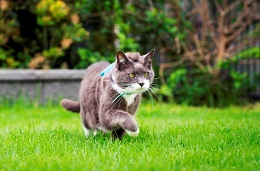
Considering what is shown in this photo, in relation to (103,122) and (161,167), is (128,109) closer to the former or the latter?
(103,122)

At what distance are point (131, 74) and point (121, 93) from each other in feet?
0.63

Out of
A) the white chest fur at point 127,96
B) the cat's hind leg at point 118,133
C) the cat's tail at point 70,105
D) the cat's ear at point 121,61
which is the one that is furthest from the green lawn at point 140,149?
the cat's ear at point 121,61

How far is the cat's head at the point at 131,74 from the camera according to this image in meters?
4.27

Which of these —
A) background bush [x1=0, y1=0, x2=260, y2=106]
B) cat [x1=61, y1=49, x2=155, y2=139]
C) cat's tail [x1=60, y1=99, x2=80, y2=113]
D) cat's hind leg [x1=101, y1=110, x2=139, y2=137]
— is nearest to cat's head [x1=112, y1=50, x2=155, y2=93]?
cat [x1=61, y1=49, x2=155, y2=139]

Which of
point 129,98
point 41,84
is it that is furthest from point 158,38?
point 129,98

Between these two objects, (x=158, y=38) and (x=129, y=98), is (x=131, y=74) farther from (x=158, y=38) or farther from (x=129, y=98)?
(x=158, y=38)

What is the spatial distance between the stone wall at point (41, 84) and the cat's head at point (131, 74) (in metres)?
3.38

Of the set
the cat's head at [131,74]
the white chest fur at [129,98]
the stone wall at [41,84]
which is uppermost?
the cat's head at [131,74]

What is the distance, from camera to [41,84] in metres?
7.72

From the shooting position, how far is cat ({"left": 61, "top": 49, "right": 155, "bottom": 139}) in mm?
4262

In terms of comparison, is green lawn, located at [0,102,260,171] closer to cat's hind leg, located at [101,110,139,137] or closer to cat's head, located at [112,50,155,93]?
cat's hind leg, located at [101,110,139,137]

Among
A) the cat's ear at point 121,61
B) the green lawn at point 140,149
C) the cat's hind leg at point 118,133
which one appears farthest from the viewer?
the cat's hind leg at point 118,133

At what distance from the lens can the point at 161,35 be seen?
9.18m

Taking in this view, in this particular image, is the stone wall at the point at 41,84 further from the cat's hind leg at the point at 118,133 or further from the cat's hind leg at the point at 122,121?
the cat's hind leg at the point at 122,121
